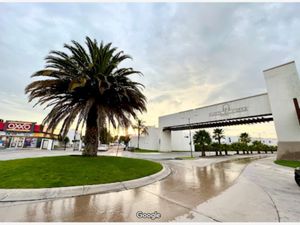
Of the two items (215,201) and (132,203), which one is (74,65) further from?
(215,201)

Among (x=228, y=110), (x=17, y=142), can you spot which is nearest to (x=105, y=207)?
(x=228, y=110)

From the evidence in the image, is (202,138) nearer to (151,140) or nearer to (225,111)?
(225,111)

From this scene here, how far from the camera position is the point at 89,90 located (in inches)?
500

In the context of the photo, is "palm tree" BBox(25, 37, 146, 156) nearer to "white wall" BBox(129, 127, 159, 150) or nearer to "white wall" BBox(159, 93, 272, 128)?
"white wall" BBox(159, 93, 272, 128)

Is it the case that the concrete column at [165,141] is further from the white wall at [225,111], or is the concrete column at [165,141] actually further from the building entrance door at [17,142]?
the building entrance door at [17,142]

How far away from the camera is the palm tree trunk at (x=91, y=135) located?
507 inches

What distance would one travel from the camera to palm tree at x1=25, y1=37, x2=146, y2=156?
11.5 m

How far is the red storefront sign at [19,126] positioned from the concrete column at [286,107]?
165 ft

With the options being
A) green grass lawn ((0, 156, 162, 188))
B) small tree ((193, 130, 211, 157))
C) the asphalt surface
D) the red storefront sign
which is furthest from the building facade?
the asphalt surface

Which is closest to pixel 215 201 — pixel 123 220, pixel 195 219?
pixel 195 219

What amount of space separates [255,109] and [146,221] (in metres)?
25.1

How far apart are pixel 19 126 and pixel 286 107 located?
52653 mm

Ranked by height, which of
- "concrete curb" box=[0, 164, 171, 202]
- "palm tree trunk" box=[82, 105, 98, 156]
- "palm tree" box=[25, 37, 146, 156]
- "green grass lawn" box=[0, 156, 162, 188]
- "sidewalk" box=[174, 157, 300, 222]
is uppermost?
"palm tree" box=[25, 37, 146, 156]

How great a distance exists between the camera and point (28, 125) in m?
38.6
